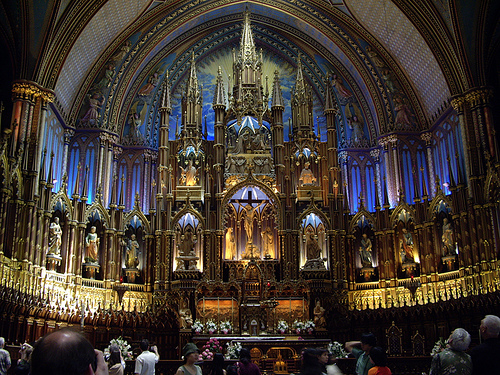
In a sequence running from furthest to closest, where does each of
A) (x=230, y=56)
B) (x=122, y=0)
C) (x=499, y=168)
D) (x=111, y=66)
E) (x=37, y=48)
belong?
(x=230, y=56), (x=111, y=66), (x=122, y=0), (x=37, y=48), (x=499, y=168)

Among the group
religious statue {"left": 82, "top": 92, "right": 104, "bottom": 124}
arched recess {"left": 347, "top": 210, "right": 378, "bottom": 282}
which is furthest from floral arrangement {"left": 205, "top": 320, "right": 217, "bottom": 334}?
religious statue {"left": 82, "top": 92, "right": 104, "bottom": 124}

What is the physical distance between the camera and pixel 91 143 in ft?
92.7

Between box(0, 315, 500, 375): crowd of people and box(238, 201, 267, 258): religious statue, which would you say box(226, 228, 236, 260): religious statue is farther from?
box(0, 315, 500, 375): crowd of people

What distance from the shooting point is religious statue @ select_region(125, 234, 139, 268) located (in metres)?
26.9

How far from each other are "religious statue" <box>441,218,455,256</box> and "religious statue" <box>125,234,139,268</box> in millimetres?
14466

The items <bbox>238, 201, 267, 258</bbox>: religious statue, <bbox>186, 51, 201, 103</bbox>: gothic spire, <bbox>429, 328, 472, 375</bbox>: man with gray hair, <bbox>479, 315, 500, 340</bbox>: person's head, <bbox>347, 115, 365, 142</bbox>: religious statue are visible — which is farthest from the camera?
<bbox>347, 115, 365, 142</bbox>: religious statue

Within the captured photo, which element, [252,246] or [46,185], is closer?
[46,185]

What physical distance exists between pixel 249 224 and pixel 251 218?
0.34 metres

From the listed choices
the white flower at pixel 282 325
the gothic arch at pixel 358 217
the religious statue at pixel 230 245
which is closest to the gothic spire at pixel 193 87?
the religious statue at pixel 230 245

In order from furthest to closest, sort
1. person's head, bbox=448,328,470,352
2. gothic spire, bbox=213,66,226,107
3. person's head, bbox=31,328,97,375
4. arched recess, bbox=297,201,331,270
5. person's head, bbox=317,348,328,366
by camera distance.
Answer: gothic spire, bbox=213,66,226,107 → arched recess, bbox=297,201,331,270 → person's head, bbox=448,328,470,352 → person's head, bbox=317,348,328,366 → person's head, bbox=31,328,97,375

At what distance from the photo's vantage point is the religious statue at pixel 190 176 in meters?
28.9

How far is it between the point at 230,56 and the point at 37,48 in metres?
13.3

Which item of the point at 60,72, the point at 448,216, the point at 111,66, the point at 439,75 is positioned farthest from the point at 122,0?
the point at 448,216

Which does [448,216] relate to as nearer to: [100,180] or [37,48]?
[100,180]
